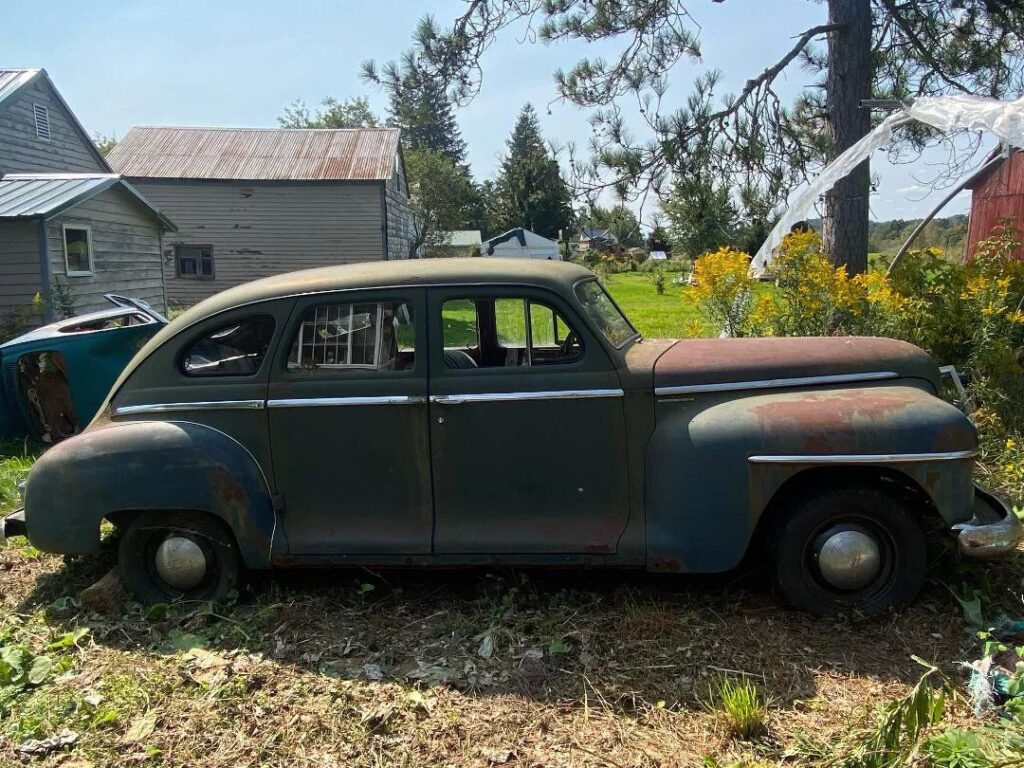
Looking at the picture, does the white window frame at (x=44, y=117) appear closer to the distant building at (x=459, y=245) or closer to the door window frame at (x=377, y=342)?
the distant building at (x=459, y=245)

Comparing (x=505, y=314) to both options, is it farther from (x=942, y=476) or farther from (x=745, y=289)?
(x=745, y=289)

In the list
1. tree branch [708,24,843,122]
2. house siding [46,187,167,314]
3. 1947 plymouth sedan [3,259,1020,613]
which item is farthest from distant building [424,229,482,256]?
1947 plymouth sedan [3,259,1020,613]

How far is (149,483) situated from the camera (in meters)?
3.83

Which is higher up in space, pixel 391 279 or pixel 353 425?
pixel 391 279

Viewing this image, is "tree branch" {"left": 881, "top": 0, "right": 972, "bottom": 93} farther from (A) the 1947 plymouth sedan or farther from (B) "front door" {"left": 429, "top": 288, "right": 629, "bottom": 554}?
(B) "front door" {"left": 429, "top": 288, "right": 629, "bottom": 554}

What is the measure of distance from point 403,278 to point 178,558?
1.88m

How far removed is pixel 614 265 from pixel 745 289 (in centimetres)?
3831

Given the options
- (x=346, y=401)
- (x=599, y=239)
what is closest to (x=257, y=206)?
(x=599, y=239)

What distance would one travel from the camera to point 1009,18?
830 centimetres

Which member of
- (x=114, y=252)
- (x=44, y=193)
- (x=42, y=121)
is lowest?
(x=114, y=252)

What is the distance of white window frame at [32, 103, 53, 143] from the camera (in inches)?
687

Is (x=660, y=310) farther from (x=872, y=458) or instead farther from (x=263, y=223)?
(x=872, y=458)

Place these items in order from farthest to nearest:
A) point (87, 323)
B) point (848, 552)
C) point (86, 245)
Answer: point (86, 245) < point (87, 323) < point (848, 552)

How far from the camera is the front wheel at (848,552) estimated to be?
11.5ft
